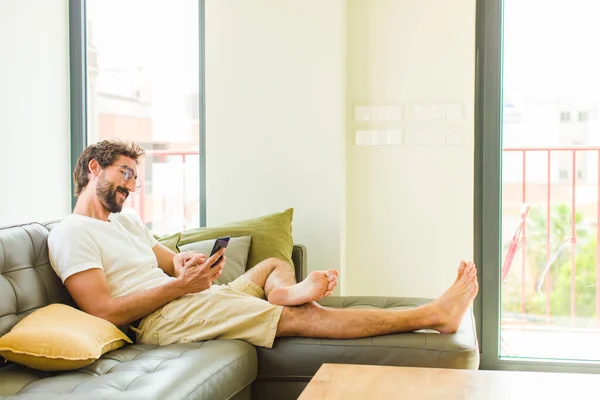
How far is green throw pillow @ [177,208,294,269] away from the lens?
3090 mm

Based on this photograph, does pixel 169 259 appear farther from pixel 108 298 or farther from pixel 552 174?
pixel 552 174

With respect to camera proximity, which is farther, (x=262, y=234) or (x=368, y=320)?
(x=262, y=234)

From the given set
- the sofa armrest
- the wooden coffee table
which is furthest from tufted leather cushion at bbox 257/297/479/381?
the sofa armrest

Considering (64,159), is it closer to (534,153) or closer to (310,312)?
(310,312)

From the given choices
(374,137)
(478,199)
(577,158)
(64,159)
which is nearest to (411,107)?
(374,137)

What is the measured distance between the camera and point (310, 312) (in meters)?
2.48

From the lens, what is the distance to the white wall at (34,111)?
3.43 m

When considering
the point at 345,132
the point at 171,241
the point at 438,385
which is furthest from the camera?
the point at 345,132

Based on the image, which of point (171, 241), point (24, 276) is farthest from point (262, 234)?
point (24, 276)

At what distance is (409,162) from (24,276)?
1.96m

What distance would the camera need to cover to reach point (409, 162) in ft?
11.6

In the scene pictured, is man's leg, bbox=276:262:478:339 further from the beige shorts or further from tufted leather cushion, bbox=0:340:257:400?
tufted leather cushion, bbox=0:340:257:400

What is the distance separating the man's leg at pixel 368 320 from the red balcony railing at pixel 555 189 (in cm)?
118

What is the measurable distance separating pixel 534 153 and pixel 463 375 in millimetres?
1790
